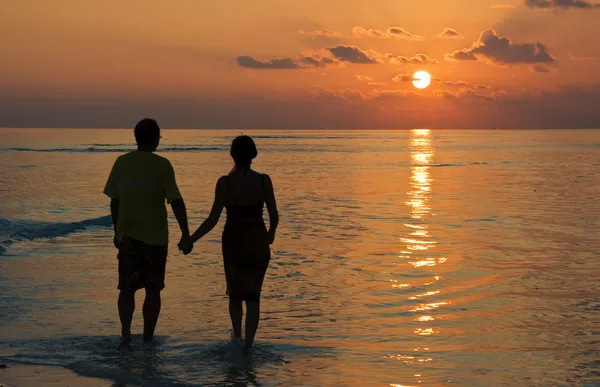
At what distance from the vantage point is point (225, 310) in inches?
347

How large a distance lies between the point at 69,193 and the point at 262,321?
1978 cm

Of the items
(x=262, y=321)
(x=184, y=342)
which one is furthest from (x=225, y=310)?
(x=184, y=342)

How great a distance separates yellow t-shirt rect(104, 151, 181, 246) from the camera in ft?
21.7

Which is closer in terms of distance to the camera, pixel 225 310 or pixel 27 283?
pixel 225 310

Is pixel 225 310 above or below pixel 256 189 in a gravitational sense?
below

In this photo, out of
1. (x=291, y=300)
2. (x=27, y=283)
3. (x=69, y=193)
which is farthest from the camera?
(x=69, y=193)

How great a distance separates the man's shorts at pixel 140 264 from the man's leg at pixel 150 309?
80mm

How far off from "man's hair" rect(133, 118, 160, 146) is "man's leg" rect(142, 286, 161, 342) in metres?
1.26

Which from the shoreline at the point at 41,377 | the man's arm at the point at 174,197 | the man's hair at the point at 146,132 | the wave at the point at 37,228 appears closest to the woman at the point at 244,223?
the man's arm at the point at 174,197

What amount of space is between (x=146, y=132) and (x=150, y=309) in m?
1.57

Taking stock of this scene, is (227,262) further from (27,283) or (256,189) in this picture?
(27,283)

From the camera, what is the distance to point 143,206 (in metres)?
6.63

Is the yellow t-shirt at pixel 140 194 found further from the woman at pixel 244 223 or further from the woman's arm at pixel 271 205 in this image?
the woman's arm at pixel 271 205

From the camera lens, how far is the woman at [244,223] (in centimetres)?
667
